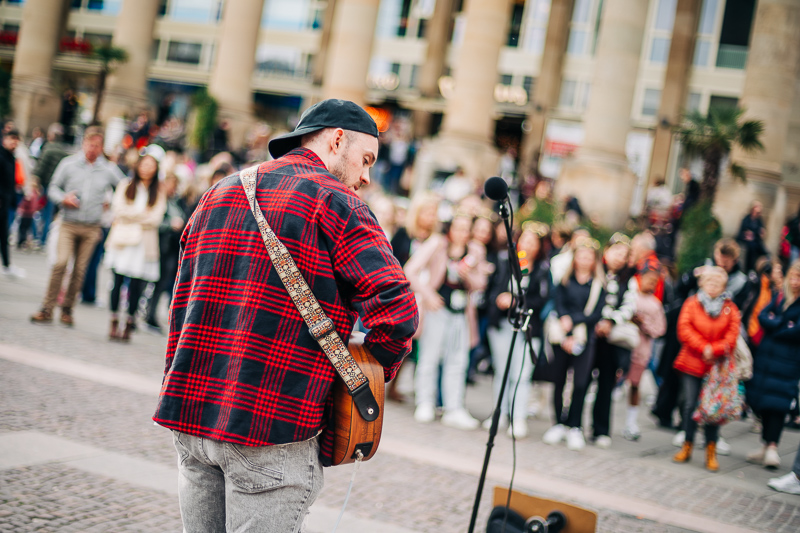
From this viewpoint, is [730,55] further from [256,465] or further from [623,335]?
[256,465]

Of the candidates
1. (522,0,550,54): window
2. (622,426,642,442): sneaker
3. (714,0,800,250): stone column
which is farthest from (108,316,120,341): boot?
(522,0,550,54): window

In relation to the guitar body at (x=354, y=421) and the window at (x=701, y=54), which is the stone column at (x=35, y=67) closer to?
the window at (x=701, y=54)

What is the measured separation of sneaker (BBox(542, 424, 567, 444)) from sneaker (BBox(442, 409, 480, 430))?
0.75 m

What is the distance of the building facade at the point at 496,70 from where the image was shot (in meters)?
17.2

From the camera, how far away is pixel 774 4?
16641mm

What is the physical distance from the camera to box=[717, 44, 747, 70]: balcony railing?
97.5 feet

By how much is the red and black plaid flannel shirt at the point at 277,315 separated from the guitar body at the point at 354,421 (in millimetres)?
42

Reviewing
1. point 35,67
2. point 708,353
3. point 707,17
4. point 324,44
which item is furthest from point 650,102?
point 708,353

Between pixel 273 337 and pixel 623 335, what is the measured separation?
6387mm

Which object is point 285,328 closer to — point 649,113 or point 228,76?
point 228,76

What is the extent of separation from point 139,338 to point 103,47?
22063 millimetres

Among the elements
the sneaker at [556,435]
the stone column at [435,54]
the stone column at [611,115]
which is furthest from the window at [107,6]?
the sneaker at [556,435]

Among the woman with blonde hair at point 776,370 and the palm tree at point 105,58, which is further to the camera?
the palm tree at point 105,58

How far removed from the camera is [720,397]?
7398 mm
